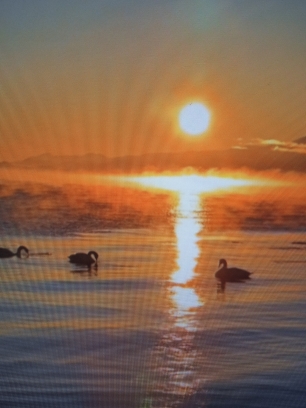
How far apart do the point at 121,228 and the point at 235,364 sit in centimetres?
256

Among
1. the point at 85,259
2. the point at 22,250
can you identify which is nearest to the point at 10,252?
the point at 22,250

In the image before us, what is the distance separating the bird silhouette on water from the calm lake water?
0.30ft

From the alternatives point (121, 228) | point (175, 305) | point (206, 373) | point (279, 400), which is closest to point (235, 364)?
point (206, 373)

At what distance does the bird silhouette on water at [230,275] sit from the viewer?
827 centimetres

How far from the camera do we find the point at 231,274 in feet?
27.2

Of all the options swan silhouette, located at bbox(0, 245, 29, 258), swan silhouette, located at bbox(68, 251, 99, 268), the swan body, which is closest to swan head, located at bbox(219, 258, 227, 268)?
the swan body

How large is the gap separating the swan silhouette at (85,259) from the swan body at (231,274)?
1111 millimetres

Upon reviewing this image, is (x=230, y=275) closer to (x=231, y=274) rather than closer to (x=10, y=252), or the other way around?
(x=231, y=274)

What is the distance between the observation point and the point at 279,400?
5375 mm

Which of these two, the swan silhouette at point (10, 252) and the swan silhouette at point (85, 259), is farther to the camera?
the swan silhouette at point (85, 259)

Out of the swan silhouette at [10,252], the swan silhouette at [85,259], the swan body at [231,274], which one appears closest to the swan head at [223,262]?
the swan body at [231,274]

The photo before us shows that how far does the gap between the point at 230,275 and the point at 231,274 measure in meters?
0.01

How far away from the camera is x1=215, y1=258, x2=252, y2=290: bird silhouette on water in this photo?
8266 millimetres

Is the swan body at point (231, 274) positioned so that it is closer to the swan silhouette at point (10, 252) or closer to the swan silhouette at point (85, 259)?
the swan silhouette at point (85, 259)
